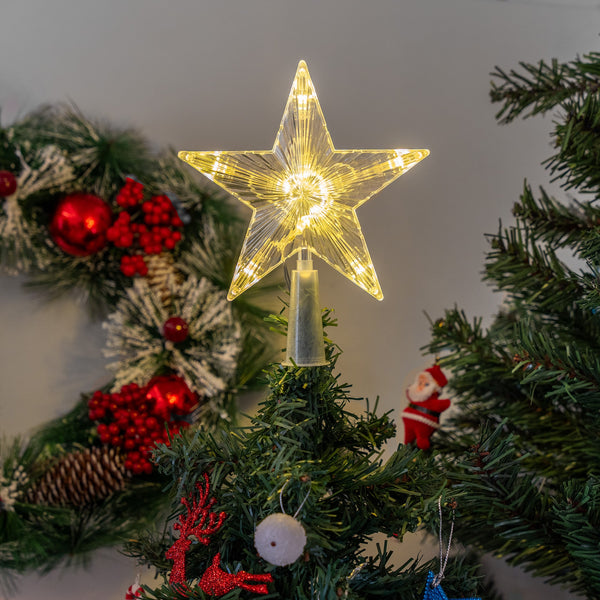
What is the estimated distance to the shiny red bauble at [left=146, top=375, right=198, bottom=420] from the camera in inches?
27.8

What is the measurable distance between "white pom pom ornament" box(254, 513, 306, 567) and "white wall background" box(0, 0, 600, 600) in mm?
440

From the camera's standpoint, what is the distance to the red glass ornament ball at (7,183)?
681mm

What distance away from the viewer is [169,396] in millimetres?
708

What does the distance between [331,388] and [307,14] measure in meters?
0.61

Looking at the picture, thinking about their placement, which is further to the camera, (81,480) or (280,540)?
(81,480)

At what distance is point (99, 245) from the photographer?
2.39ft

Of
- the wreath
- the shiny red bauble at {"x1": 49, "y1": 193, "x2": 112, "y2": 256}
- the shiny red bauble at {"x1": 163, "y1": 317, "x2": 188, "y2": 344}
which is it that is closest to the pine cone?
the wreath

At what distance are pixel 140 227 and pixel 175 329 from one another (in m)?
0.15

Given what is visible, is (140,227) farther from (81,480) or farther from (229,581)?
(229,581)

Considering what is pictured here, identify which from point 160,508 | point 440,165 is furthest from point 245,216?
point 160,508

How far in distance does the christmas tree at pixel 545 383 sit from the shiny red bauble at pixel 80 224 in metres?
0.45

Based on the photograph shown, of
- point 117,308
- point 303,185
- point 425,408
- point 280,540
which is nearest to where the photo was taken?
point 280,540

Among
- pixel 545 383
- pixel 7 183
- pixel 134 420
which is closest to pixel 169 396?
pixel 134 420

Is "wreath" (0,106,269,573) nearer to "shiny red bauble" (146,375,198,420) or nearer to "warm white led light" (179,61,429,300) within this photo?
"shiny red bauble" (146,375,198,420)
